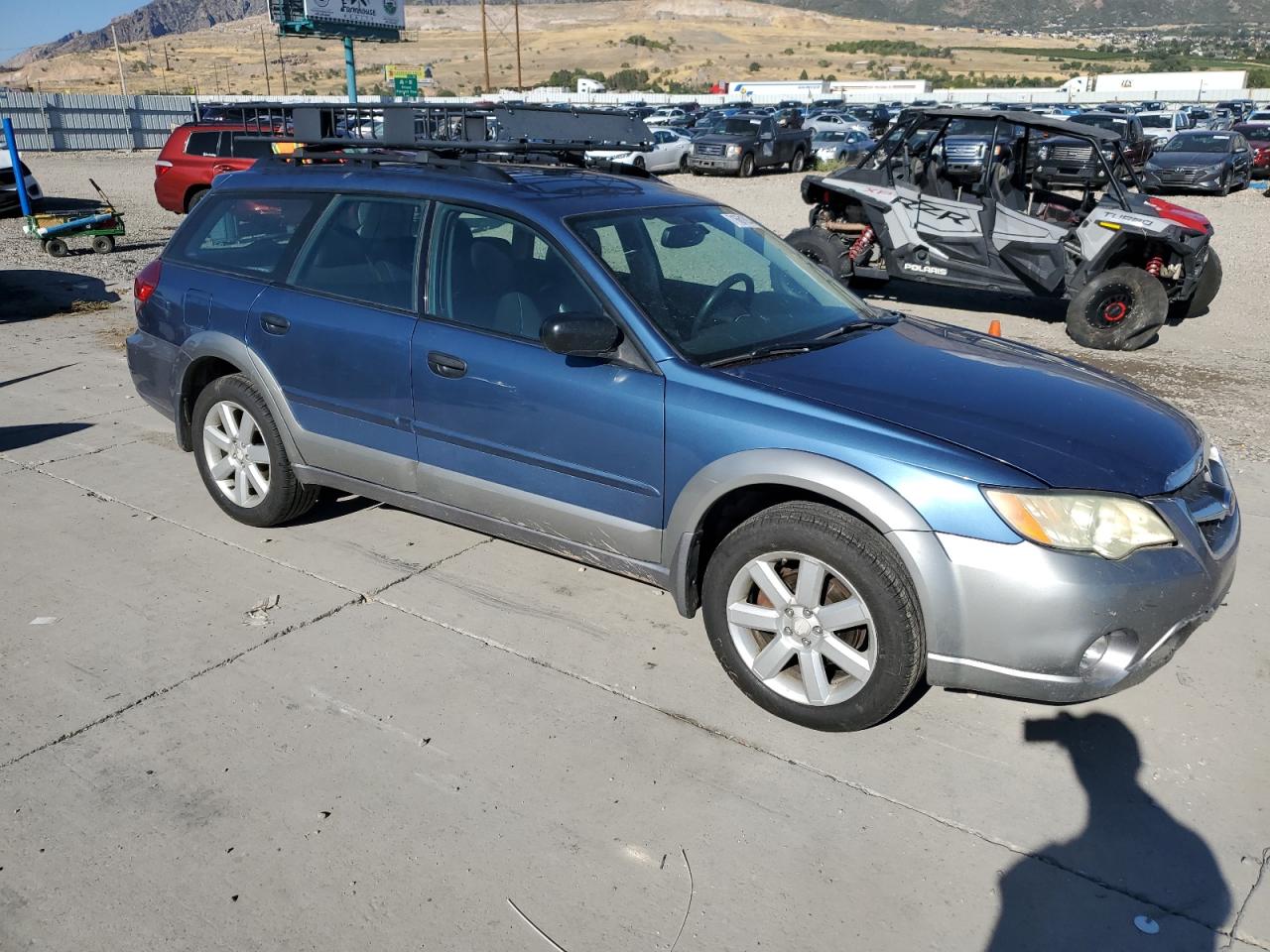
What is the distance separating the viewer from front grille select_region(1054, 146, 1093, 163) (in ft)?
33.1

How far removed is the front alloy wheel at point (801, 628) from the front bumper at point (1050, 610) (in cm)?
24

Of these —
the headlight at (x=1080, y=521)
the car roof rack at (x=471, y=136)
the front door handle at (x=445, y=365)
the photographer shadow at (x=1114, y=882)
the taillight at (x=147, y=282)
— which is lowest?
the photographer shadow at (x=1114, y=882)

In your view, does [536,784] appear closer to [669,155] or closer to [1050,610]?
[1050,610]

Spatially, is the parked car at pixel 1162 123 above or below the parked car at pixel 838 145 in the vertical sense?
above

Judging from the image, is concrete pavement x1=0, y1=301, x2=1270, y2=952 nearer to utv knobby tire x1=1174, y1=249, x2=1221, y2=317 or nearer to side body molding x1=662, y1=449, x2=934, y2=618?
side body molding x1=662, y1=449, x2=934, y2=618

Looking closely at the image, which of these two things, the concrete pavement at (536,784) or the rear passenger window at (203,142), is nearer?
the concrete pavement at (536,784)

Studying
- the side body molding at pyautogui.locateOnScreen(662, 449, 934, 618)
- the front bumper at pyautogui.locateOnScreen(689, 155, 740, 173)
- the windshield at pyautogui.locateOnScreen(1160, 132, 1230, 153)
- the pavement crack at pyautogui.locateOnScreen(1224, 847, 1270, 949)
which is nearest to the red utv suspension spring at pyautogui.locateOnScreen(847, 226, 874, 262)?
the side body molding at pyautogui.locateOnScreen(662, 449, 934, 618)

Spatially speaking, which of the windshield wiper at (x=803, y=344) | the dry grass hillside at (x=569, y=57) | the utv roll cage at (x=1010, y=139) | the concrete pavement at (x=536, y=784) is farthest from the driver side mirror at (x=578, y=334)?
the dry grass hillside at (x=569, y=57)

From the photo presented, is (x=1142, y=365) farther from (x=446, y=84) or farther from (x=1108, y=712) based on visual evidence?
(x=446, y=84)

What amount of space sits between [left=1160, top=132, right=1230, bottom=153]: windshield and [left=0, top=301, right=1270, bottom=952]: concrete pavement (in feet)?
76.2

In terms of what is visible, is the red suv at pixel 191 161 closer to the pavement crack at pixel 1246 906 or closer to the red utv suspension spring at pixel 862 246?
the red utv suspension spring at pixel 862 246

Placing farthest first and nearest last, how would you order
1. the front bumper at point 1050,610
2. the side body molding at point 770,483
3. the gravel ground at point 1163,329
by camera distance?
1. the gravel ground at point 1163,329
2. the side body molding at point 770,483
3. the front bumper at point 1050,610

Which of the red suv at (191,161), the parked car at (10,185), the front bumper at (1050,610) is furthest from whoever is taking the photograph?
the red suv at (191,161)

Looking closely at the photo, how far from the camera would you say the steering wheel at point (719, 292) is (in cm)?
396
